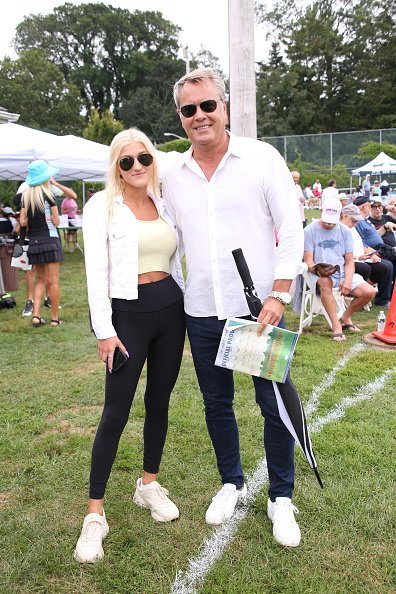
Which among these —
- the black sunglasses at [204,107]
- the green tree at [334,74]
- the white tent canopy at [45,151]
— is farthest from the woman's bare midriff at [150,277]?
the green tree at [334,74]

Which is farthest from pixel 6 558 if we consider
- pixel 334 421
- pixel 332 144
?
pixel 332 144

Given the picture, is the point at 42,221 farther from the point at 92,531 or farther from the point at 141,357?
the point at 92,531

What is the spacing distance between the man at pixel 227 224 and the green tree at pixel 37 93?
171 ft

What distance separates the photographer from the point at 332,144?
104 feet

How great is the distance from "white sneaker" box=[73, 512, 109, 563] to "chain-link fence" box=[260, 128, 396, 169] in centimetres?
3081

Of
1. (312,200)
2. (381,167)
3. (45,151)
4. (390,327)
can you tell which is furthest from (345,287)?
(381,167)

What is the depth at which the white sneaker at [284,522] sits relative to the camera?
2.46 metres

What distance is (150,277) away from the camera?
246 cm

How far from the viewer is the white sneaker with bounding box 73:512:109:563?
241 centimetres

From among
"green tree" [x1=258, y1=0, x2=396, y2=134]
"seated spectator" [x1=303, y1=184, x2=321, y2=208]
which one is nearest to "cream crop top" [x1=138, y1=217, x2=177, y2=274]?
"seated spectator" [x1=303, y1=184, x2=321, y2=208]

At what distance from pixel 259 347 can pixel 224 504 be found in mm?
924

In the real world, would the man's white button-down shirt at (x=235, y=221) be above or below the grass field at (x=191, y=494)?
above

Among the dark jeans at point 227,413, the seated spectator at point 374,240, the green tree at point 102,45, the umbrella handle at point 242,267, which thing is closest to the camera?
the umbrella handle at point 242,267

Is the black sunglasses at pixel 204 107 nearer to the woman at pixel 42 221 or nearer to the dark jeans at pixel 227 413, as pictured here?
the dark jeans at pixel 227 413
